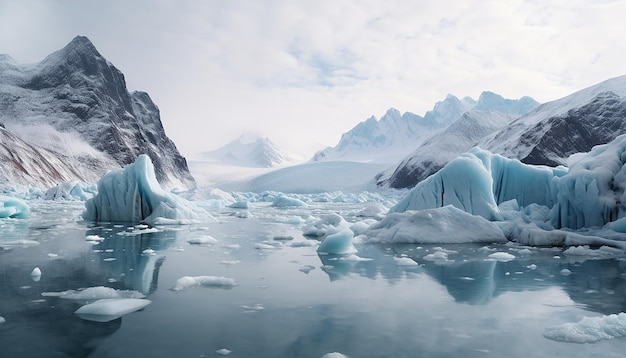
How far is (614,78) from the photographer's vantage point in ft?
285

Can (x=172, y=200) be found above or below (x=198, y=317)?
above

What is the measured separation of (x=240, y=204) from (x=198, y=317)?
1173 inches

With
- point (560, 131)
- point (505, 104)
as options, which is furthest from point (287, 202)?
point (505, 104)

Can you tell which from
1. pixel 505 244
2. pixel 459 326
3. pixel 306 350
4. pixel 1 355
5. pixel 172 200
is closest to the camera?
pixel 1 355

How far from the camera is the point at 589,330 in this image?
4.72 m

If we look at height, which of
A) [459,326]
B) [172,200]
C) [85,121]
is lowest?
[459,326]

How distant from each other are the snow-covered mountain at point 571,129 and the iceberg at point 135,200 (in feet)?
224

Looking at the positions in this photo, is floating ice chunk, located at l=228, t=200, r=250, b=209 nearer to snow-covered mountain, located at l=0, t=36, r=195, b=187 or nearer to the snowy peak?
snow-covered mountain, located at l=0, t=36, r=195, b=187

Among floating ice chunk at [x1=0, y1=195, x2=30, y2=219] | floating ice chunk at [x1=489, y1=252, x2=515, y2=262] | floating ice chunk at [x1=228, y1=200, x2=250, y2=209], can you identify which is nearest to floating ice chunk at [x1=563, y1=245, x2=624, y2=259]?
floating ice chunk at [x1=489, y1=252, x2=515, y2=262]

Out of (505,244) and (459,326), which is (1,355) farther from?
(505,244)

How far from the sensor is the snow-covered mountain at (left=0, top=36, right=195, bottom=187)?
77938 millimetres

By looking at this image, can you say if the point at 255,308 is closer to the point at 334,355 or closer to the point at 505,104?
the point at 334,355

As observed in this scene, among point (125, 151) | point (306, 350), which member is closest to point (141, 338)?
point (306, 350)

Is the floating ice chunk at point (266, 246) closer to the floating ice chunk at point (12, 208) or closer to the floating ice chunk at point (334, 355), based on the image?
the floating ice chunk at point (334, 355)
